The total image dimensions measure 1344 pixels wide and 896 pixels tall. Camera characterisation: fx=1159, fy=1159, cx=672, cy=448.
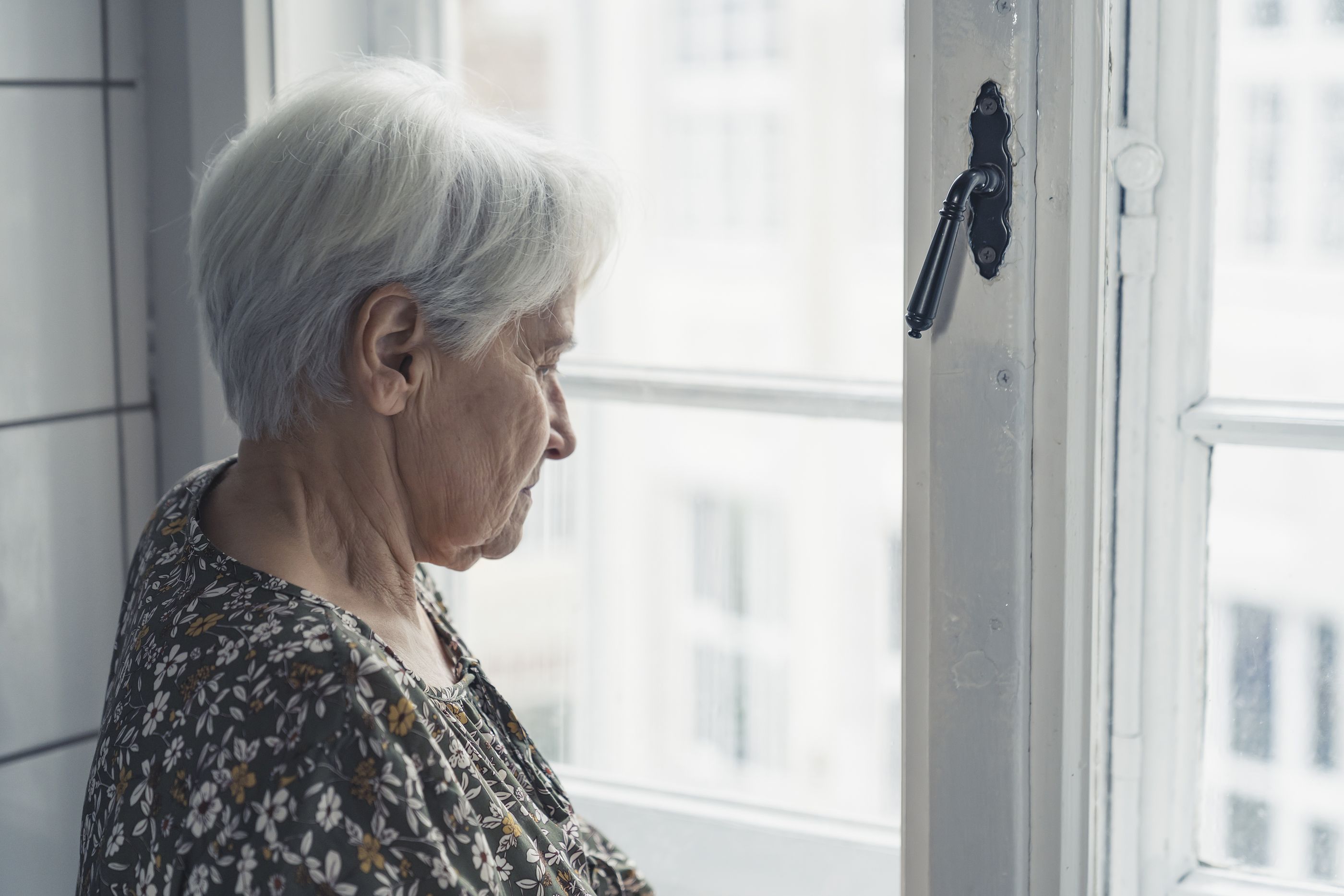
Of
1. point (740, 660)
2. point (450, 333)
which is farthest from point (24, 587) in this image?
point (740, 660)

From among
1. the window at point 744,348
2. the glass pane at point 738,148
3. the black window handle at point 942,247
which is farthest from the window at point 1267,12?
the glass pane at point 738,148

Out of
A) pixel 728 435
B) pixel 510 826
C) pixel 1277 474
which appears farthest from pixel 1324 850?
pixel 728 435

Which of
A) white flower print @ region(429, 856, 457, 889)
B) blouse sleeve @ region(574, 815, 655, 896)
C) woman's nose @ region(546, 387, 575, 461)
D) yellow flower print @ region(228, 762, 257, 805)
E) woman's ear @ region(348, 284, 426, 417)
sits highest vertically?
woman's ear @ region(348, 284, 426, 417)

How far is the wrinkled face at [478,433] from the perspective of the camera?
2.91ft

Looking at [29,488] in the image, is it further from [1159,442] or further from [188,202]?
[1159,442]

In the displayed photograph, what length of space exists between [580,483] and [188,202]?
1.94m

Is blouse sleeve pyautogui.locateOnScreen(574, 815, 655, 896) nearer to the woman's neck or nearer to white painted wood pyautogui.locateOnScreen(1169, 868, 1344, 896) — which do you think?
the woman's neck

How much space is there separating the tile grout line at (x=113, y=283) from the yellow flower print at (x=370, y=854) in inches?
29.8

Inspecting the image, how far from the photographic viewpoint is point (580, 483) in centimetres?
317

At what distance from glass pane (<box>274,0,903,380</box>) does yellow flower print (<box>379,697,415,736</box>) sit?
3.29 metres

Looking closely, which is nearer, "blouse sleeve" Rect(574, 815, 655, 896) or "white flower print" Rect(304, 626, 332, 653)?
"white flower print" Rect(304, 626, 332, 653)

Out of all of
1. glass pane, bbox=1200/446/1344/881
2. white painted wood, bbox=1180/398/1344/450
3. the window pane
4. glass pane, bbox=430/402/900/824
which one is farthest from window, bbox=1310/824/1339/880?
the window pane

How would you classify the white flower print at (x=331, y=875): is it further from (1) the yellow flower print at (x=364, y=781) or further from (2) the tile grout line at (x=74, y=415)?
(2) the tile grout line at (x=74, y=415)

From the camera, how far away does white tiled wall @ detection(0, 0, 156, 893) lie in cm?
118
